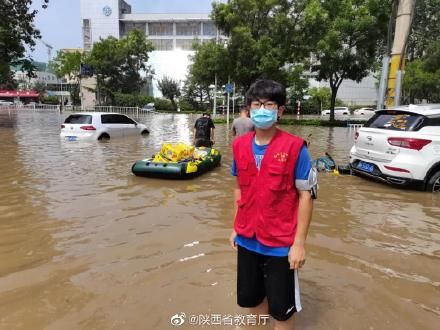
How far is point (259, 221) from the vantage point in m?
2.62

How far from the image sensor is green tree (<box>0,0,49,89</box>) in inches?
874

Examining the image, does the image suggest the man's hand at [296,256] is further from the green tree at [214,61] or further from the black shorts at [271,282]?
the green tree at [214,61]

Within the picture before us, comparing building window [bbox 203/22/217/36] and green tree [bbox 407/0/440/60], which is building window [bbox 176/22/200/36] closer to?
building window [bbox 203/22/217/36]

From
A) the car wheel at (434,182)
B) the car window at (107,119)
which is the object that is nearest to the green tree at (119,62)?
the car window at (107,119)

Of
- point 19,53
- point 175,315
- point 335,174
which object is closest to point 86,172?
point 335,174

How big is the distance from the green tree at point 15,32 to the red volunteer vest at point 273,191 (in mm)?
23014

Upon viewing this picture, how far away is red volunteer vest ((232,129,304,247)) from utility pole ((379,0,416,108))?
416 inches

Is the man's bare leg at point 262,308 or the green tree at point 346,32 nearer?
the man's bare leg at point 262,308

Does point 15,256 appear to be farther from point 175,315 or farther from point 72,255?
point 175,315

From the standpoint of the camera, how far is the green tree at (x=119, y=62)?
52844 millimetres

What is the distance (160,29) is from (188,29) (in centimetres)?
691

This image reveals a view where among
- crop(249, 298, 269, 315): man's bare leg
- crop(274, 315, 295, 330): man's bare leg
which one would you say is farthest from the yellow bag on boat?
crop(274, 315, 295, 330): man's bare leg

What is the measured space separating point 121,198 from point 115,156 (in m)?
5.49

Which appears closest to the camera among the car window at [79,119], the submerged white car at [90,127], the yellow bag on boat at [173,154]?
the yellow bag on boat at [173,154]
